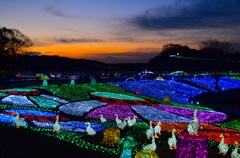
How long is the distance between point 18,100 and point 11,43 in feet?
116

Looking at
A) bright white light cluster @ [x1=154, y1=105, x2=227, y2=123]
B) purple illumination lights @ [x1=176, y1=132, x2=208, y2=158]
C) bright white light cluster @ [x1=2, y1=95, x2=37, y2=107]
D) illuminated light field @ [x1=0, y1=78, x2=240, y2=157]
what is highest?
purple illumination lights @ [x1=176, y1=132, x2=208, y2=158]

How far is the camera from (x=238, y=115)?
3238cm

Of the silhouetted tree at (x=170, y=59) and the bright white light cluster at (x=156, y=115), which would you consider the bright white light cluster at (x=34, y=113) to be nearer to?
the bright white light cluster at (x=156, y=115)

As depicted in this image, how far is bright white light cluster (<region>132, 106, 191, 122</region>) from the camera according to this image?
86.1 ft

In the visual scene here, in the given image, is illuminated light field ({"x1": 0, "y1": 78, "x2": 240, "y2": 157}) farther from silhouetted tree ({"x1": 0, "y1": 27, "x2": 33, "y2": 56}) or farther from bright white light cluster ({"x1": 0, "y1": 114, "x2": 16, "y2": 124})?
silhouetted tree ({"x1": 0, "y1": 27, "x2": 33, "y2": 56})

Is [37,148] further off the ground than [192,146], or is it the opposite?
[192,146]

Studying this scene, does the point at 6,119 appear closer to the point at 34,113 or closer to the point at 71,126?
the point at 71,126

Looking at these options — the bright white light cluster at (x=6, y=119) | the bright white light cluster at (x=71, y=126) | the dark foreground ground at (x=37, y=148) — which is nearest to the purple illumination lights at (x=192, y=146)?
the dark foreground ground at (x=37, y=148)

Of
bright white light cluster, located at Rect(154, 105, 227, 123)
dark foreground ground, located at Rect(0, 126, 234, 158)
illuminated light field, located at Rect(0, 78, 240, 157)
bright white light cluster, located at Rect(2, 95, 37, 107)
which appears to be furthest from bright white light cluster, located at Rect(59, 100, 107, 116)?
dark foreground ground, located at Rect(0, 126, 234, 158)

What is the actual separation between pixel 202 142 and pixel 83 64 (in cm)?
8451

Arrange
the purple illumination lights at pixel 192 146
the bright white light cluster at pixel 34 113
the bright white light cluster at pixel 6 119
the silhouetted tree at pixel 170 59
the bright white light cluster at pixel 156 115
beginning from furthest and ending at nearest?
1. the silhouetted tree at pixel 170 59
2. the bright white light cluster at pixel 156 115
3. the bright white light cluster at pixel 34 113
4. the bright white light cluster at pixel 6 119
5. the purple illumination lights at pixel 192 146

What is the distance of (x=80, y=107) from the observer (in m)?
27.2

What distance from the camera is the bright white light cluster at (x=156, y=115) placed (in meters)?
26.2

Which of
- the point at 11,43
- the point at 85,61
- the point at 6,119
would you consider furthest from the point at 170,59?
the point at 6,119
